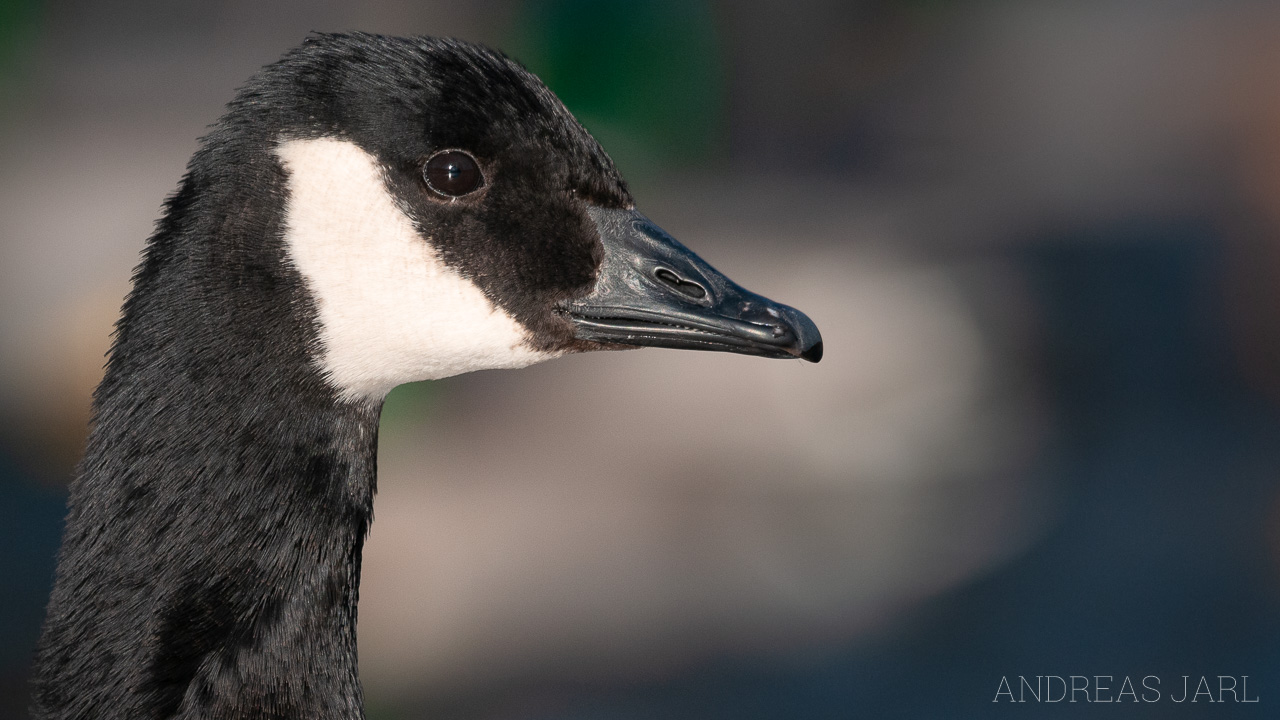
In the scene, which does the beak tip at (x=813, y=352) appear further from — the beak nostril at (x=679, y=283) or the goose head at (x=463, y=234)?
the beak nostril at (x=679, y=283)

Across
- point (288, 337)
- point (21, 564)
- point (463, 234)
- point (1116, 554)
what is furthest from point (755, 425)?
point (288, 337)

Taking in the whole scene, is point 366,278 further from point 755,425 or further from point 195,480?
point 755,425

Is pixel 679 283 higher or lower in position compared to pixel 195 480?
higher

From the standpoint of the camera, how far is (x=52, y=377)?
194 inches

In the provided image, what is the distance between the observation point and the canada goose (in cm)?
141

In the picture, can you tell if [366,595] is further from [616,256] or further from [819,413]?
[616,256]

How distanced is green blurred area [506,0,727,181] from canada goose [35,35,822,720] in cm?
371

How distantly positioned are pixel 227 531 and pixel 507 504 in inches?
130

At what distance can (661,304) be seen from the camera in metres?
1.53

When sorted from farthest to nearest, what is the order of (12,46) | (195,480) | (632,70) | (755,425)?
(12,46), (632,70), (755,425), (195,480)

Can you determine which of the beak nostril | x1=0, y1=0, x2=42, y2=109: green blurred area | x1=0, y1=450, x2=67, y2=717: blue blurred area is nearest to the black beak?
the beak nostril

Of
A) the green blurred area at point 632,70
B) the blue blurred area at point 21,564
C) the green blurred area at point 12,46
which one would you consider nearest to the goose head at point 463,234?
the blue blurred area at point 21,564

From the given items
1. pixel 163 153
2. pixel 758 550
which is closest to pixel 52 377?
pixel 163 153

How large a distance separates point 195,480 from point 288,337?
0.22 metres
